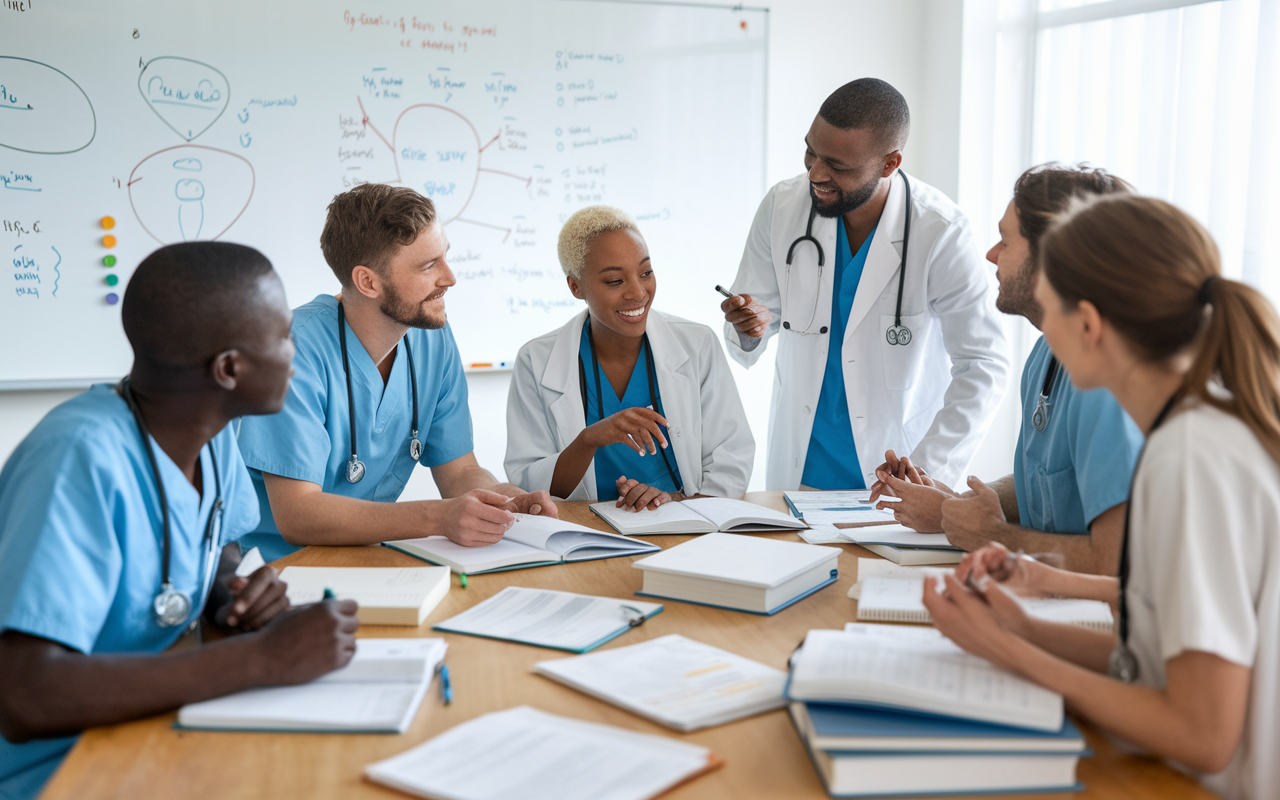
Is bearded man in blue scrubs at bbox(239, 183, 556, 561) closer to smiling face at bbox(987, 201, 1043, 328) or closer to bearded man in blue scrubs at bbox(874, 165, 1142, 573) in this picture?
bearded man in blue scrubs at bbox(874, 165, 1142, 573)

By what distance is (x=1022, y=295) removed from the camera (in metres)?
1.72

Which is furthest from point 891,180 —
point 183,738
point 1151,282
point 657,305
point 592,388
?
point 183,738

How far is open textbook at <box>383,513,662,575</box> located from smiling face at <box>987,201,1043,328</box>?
81 cm

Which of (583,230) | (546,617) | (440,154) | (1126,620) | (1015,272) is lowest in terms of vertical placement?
(546,617)

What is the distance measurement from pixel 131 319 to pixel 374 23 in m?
2.48

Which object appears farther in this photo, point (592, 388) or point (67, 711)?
point (592, 388)

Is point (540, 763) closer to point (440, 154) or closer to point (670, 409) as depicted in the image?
point (670, 409)

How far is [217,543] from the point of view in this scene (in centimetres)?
142

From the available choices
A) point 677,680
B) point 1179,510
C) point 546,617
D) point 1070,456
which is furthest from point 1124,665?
point 546,617

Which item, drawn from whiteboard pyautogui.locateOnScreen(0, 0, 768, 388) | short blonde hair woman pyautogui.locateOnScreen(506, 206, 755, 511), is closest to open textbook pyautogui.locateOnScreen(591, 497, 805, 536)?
short blonde hair woman pyautogui.locateOnScreen(506, 206, 755, 511)

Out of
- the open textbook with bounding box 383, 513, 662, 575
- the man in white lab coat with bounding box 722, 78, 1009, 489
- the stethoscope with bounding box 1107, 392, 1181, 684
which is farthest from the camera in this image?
the man in white lab coat with bounding box 722, 78, 1009, 489

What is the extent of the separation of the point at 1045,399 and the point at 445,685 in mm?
1160

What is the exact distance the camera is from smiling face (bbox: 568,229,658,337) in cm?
236

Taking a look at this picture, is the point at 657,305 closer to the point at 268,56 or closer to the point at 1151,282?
the point at 268,56
